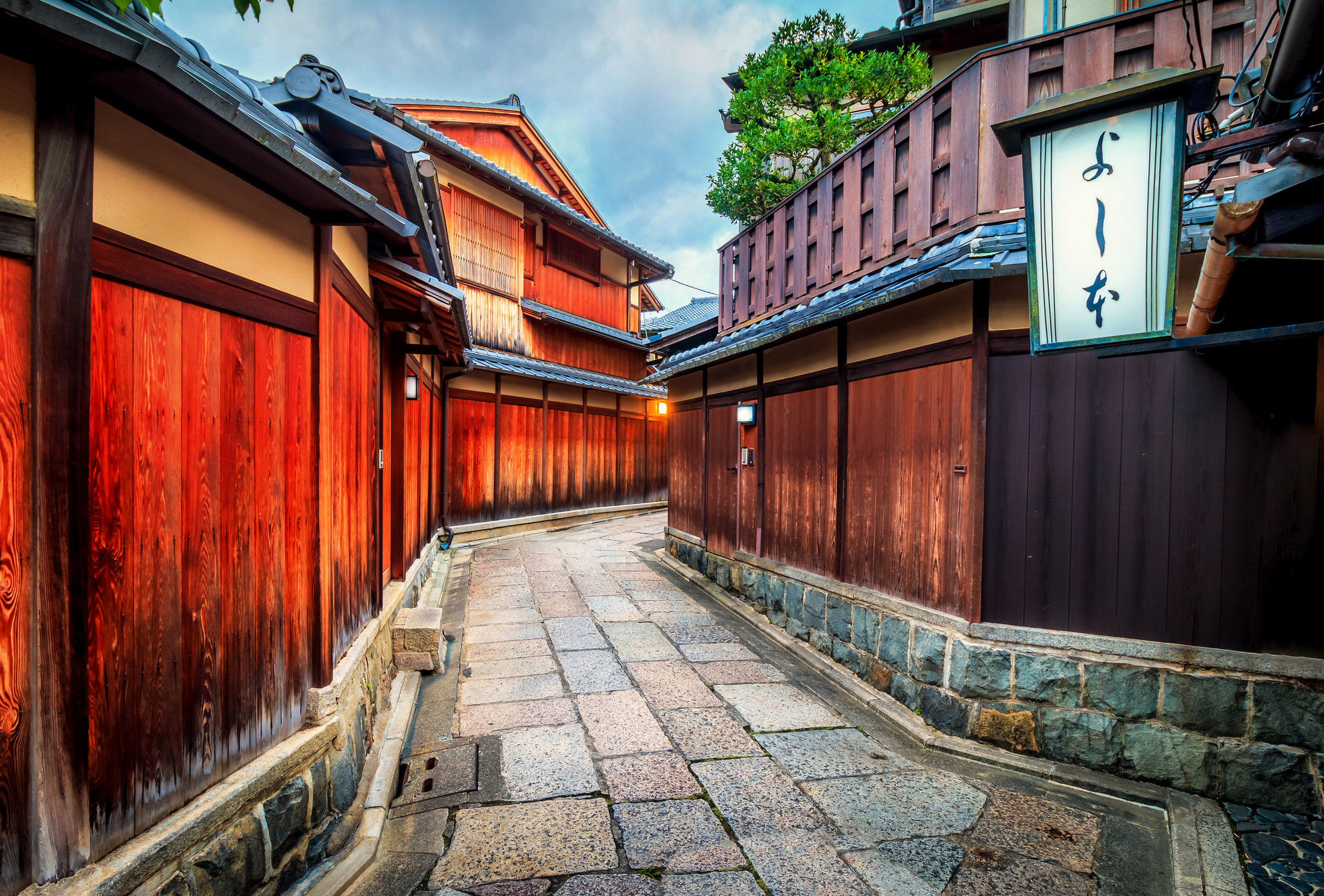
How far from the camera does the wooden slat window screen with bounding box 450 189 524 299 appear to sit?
1343 centimetres

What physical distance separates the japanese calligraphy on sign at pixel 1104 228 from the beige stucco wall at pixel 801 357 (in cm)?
336

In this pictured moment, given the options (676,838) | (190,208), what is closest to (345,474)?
(190,208)

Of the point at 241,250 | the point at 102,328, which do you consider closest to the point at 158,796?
the point at 102,328

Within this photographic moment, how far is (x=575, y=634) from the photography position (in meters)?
7.52

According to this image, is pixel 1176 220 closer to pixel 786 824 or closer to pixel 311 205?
pixel 786 824

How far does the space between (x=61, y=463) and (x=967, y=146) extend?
6428 mm

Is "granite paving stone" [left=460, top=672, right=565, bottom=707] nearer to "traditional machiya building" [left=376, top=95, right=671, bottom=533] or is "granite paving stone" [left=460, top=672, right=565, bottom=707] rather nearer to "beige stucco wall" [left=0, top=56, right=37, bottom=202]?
"beige stucco wall" [left=0, top=56, right=37, bottom=202]

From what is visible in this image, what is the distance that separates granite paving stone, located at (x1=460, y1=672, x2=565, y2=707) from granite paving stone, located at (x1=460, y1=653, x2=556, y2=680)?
9 cm

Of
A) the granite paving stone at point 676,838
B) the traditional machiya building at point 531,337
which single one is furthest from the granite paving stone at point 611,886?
the traditional machiya building at point 531,337

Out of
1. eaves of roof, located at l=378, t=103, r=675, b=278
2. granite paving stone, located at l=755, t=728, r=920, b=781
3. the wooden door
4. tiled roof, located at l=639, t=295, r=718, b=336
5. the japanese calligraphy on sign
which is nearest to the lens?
the japanese calligraphy on sign

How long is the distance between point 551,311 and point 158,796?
1396cm

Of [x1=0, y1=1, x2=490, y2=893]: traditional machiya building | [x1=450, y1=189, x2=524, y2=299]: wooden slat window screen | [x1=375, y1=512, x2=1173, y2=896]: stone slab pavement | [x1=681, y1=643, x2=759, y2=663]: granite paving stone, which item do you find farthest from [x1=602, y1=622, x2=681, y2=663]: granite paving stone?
[x1=450, y1=189, x2=524, y2=299]: wooden slat window screen

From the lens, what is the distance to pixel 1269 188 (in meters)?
2.75

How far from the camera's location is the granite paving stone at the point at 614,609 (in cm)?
824
